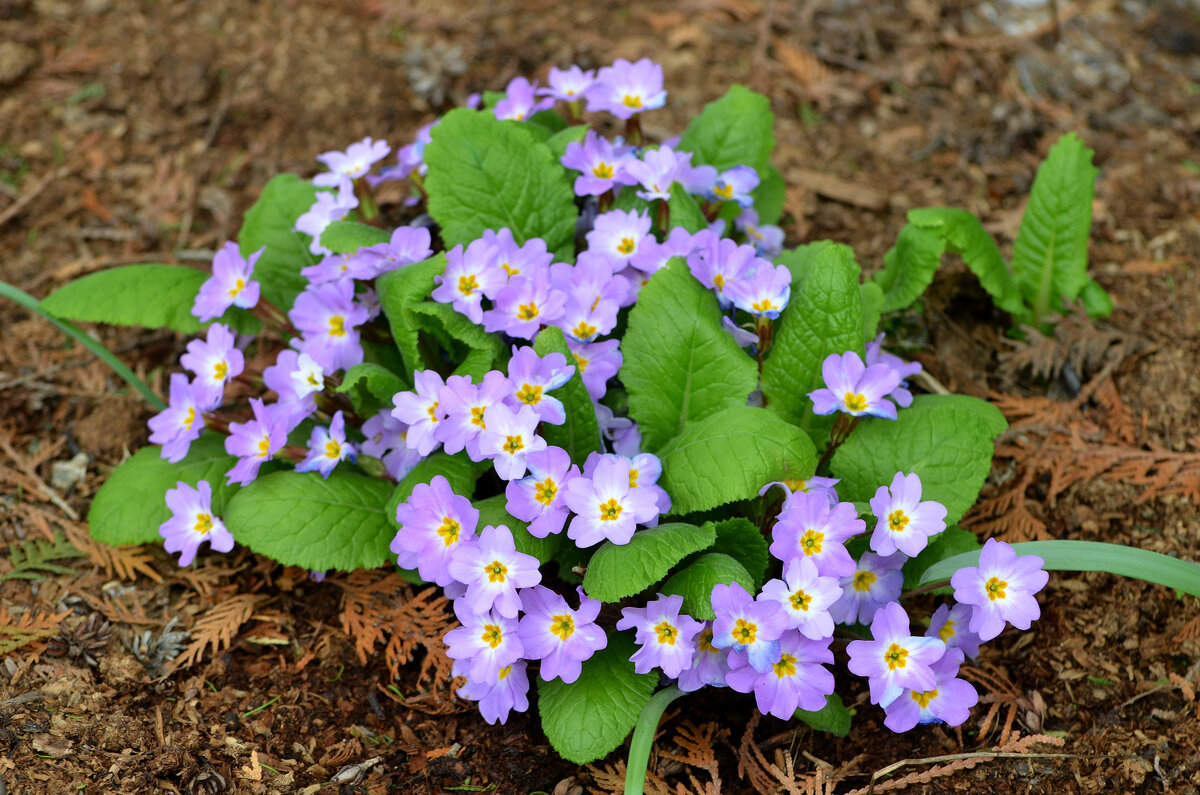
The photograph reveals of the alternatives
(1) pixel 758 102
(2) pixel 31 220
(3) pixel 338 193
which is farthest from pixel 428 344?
(2) pixel 31 220

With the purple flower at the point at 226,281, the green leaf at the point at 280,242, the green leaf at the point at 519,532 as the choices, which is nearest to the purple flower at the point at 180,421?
the purple flower at the point at 226,281

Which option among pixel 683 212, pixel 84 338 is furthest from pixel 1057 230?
pixel 84 338

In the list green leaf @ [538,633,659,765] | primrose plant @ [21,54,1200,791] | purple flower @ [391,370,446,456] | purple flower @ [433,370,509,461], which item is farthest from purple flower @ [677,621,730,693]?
purple flower @ [391,370,446,456]

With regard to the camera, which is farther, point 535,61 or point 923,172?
point 535,61

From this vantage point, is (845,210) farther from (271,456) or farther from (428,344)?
(271,456)

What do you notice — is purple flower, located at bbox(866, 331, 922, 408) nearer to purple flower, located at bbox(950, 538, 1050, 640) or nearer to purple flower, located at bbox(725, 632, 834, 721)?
purple flower, located at bbox(950, 538, 1050, 640)

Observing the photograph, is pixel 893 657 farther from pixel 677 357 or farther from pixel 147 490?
pixel 147 490

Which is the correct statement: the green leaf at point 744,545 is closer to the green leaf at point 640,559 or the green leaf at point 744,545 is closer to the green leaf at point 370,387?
the green leaf at point 640,559
